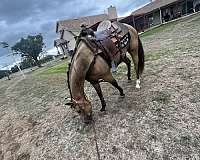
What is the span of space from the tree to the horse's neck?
129 ft

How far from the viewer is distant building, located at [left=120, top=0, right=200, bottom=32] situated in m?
26.4

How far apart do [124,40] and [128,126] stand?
2.14m

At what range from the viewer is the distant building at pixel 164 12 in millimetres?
26406

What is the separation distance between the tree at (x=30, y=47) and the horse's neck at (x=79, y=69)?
39428 millimetres

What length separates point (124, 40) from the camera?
513cm

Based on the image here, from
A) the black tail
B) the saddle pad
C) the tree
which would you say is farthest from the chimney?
the saddle pad

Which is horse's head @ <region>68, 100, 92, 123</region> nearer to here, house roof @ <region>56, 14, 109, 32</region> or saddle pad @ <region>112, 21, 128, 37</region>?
saddle pad @ <region>112, 21, 128, 37</region>

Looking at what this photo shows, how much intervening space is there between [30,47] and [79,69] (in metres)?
41.0

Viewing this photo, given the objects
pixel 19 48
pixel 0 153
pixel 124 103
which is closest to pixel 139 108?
pixel 124 103

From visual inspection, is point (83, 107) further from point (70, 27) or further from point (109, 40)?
point (70, 27)

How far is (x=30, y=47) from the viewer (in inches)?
1661

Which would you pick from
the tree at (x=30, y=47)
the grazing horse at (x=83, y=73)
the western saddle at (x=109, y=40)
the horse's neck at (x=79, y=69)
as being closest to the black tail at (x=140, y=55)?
the western saddle at (x=109, y=40)

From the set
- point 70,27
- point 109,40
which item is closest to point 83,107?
point 109,40

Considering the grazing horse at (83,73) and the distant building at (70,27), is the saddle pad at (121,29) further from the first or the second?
the distant building at (70,27)
